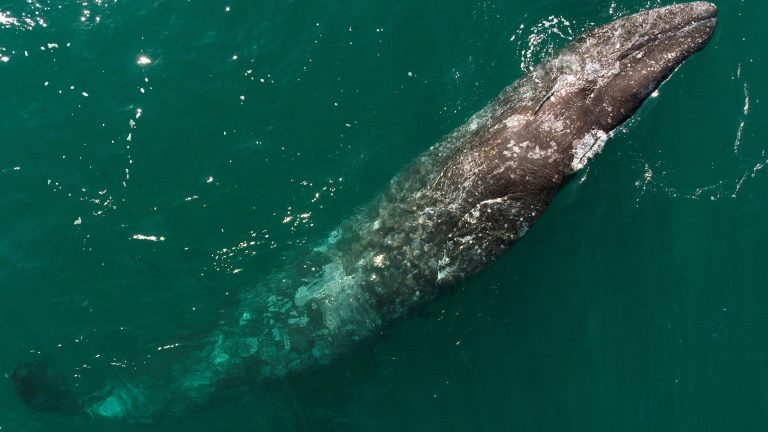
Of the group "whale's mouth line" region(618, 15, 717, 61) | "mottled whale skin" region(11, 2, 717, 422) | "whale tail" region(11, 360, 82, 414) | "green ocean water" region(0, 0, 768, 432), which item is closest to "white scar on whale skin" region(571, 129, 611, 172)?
"mottled whale skin" region(11, 2, 717, 422)

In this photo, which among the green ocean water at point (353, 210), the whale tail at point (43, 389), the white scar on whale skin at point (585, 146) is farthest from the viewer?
the green ocean water at point (353, 210)

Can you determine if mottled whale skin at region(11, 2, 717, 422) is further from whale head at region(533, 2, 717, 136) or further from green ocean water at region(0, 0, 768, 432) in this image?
green ocean water at region(0, 0, 768, 432)

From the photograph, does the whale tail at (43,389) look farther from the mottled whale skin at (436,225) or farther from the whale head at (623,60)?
the whale head at (623,60)

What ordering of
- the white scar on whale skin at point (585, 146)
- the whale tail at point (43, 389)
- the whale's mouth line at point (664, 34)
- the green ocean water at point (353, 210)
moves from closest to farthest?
1. the white scar on whale skin at point (585, 146)
2. the whale's mouth line at point (664, 34)
3. the whale tail at point (43, 389)
4. the green ocean water at point (353, 210)

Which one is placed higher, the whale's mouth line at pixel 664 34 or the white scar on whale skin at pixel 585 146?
the whale's mouth line at pixel 664 34

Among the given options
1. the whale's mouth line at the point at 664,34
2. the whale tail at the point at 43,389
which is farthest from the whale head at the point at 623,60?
the whale tail at the point at 43,389

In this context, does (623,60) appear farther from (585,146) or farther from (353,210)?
(353,210)

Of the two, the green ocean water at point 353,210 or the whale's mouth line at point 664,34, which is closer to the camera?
the whale's mouth line at point 664,34
